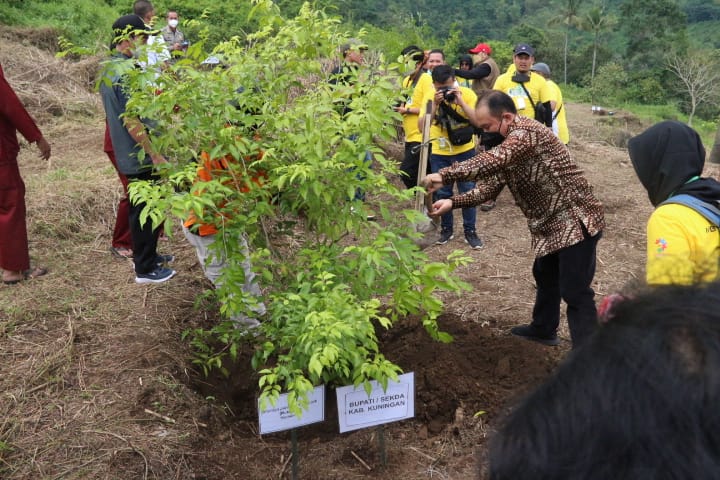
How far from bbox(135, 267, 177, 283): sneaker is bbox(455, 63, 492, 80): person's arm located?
12.2ft

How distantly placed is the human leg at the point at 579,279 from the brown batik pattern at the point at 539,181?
0.08 m

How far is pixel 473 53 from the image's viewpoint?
22.6 feet

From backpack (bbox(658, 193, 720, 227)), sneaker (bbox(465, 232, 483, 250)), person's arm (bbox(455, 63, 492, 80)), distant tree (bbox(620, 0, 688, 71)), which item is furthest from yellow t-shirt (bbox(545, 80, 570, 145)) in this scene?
distant tree (bbox(620, 0, 688, 71))

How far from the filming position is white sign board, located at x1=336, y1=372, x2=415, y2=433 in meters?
2.39

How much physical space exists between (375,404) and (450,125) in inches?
127

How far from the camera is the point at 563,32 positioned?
50.2m

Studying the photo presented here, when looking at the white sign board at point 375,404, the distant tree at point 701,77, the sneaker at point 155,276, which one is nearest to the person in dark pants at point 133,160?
the sneaker at point 155,276

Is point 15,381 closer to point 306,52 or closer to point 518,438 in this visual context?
point 306,52

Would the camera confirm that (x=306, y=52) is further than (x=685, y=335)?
Yes

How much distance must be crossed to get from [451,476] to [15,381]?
2.29 m

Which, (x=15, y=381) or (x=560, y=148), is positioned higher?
(x=560, y=148)

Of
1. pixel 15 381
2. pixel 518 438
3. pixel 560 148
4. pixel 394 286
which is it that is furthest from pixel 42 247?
pixel 518 438

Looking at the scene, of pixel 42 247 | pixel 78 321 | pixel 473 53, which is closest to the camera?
pixel 78 321

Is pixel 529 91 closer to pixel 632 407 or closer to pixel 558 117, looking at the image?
pixel 558 117
